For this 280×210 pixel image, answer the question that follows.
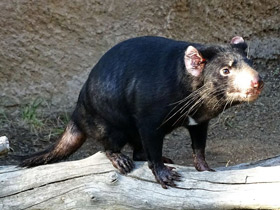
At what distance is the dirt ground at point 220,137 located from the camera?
5.89m

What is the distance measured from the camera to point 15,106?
6.39 meters

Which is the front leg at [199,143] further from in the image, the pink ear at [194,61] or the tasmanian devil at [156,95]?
the pink ear at [194,61]

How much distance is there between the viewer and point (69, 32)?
6.33 m

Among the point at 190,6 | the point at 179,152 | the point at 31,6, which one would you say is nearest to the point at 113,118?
the point at 179,152

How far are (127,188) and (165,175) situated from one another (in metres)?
0.26

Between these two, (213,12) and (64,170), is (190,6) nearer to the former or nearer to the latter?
(213,12)

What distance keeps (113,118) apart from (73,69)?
7.05 ft

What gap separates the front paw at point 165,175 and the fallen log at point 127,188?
0.11 ft

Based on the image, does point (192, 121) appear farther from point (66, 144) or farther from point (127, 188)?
point (66, 144)

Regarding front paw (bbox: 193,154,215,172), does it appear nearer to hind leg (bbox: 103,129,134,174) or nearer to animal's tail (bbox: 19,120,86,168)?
hind leg (bbox: 103,129,134,174)

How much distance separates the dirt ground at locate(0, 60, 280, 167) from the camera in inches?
232

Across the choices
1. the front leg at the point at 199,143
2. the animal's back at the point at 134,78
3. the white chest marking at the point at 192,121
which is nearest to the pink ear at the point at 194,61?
the animal's back at the point at 134,78

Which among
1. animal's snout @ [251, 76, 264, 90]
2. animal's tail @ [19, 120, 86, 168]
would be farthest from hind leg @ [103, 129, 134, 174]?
animal's snout @ [251, 76, 264, 90]

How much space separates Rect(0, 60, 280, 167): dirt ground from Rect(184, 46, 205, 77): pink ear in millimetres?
1740
